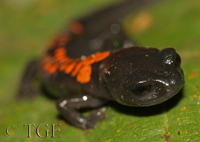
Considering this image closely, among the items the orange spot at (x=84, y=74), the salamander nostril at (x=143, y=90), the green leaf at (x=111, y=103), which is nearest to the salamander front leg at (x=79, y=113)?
the green leaf at (x=111, y=103)

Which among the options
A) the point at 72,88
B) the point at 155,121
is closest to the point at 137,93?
the point at 155,121

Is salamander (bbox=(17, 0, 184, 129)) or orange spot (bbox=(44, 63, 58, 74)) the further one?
orange spot (bbox=(44, 63, 58, 74))

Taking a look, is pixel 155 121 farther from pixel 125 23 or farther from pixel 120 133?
pixel 125 23

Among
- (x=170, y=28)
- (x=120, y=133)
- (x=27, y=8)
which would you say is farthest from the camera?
(x=27, y=8)

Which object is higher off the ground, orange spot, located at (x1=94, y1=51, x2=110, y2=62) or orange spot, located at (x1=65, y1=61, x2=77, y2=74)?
orange spot, located at (x1=94, y1=51, x2=110, y2=62)

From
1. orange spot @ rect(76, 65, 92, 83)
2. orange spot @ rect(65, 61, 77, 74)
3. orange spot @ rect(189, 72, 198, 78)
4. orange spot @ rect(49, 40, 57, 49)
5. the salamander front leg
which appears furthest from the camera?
orange spot @ rect(49, 40, 57, 49)

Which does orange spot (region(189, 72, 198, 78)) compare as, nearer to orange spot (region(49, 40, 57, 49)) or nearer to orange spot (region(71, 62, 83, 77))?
orange spot (region(71, 62, 83, 77))

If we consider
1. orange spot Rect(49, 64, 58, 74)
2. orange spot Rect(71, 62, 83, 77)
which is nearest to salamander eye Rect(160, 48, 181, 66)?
orange spot Rect(71, 62, 83, 77)
